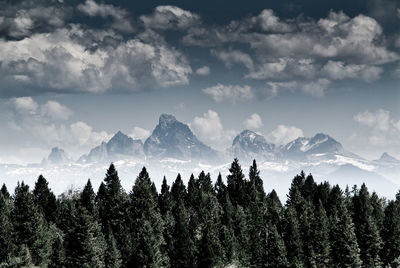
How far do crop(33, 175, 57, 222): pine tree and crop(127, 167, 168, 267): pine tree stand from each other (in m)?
28.0

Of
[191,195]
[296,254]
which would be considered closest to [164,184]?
[191,195]

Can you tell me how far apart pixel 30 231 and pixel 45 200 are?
4116 centimetres

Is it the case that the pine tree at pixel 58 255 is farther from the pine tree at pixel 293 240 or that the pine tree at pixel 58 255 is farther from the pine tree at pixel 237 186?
the pine tree at pixel 237 186

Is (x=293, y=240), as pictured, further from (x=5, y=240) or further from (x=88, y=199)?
(x=88, y=199)

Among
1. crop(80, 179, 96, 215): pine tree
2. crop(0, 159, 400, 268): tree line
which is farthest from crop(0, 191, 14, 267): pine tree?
crop(80, 179, 96, 215): pine tree

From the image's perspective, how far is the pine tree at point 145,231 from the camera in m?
103

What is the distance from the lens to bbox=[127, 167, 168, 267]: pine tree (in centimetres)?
10319

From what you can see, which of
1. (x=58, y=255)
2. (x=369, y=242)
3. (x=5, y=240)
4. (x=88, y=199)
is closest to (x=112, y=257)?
(x=58, y=255)

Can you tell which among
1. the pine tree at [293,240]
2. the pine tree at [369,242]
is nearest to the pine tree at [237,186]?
the pine tree at [369,242]

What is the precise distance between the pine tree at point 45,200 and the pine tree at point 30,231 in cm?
2645

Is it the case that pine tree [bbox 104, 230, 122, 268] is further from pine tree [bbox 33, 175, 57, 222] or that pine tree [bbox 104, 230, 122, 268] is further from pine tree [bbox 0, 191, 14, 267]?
pine tree [bbox 33, 175, 57, 222]

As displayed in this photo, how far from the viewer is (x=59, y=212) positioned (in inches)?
6073

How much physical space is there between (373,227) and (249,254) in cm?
3432

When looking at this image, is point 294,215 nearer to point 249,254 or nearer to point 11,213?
point 249,254
